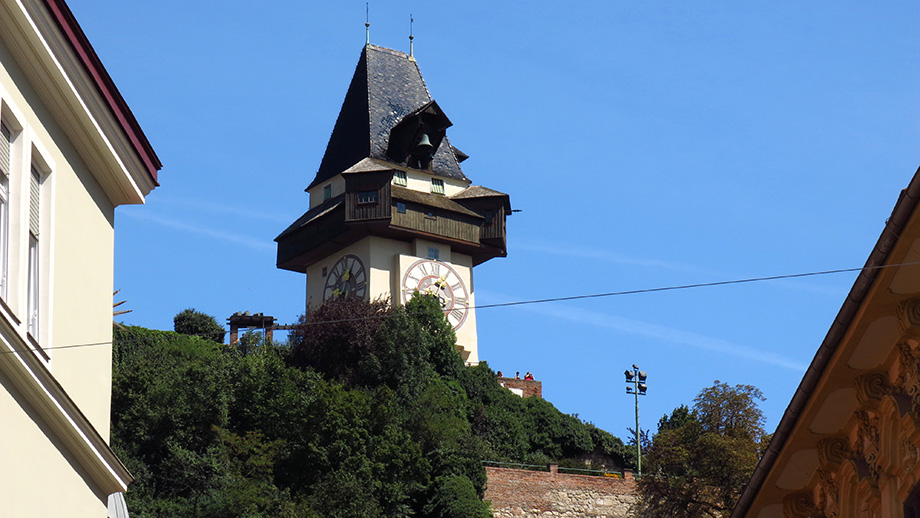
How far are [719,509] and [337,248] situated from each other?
26086mm

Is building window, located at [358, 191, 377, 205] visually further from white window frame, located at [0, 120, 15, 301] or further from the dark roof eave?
white window frame, located at [0, 120, 15, 301]

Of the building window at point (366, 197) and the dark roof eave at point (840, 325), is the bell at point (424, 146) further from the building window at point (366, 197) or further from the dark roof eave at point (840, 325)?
the dark roof eave at point (840, 325)

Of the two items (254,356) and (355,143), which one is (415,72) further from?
(254,356)

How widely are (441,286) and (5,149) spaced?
159 ft

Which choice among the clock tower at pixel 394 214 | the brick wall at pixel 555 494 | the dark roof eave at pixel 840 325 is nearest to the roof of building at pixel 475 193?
the clock tower at pixel 394 214

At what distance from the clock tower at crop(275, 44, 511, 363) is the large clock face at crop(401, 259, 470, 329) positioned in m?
0.03

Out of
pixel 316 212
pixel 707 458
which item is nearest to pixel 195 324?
pixel 316 212

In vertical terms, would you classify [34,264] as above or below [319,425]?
below

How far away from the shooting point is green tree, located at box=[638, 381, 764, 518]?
121 feet

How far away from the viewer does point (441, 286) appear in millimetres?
59531

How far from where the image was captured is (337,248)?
6053 cm

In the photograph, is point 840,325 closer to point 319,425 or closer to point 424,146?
point 319,425

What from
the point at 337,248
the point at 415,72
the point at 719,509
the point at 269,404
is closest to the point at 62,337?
the point at 719,509

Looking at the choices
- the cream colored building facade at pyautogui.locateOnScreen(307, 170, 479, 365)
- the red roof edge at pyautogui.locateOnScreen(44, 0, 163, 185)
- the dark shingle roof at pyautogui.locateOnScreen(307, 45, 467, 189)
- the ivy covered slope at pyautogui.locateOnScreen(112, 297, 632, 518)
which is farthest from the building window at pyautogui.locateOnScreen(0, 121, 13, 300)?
the dark shingle roof at pyautogui.locateOnScreen(307, 45, 467, 189)
